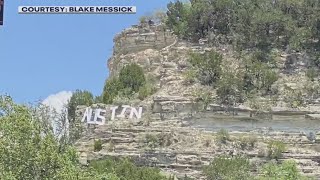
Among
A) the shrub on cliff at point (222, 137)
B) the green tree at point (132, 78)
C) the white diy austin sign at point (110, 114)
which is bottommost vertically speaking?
the shrub on cliff at point (222, 137)

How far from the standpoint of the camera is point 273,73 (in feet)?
161

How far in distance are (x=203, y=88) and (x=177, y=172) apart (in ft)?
25.4

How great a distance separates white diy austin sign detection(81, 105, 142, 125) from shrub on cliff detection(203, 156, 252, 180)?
24.3 feet

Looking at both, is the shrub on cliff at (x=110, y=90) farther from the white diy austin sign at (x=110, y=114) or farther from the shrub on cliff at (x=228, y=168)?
the shrub on cliff at (x=228, y=168)

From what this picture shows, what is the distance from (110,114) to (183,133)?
4.87m

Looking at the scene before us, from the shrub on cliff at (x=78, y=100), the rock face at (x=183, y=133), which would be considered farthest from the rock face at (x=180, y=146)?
the shrub on cliff at (x=78, y=100)

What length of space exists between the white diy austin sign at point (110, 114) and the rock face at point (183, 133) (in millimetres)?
292

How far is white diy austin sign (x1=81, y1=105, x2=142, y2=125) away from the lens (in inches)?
1853

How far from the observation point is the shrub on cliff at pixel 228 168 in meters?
36.2

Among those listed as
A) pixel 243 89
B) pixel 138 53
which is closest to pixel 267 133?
pixel 243 89

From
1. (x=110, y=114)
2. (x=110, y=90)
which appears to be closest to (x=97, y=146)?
(x=110, y=114)

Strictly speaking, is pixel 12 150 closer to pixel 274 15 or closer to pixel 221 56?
pixel 221 56

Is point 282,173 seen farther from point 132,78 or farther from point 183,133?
point 132,78

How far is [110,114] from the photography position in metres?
47.7
